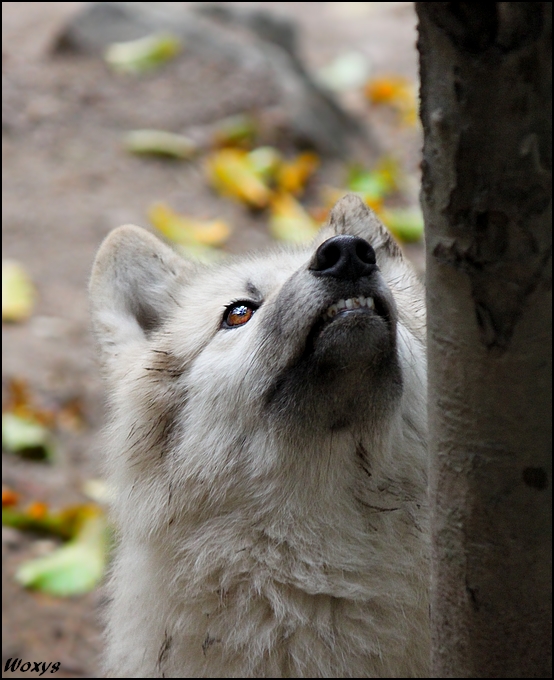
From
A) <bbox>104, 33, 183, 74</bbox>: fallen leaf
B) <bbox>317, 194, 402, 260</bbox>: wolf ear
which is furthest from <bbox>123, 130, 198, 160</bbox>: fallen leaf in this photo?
<bbox>317, 194, 402, 260</bbox>: wolf ear

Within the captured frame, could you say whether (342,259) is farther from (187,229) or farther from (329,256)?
(187,229)

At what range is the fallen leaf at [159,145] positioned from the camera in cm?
971

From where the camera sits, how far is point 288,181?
9586 millimetres

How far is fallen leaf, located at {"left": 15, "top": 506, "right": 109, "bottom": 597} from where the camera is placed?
5.57 m

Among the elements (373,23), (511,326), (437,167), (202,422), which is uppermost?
(373,23)

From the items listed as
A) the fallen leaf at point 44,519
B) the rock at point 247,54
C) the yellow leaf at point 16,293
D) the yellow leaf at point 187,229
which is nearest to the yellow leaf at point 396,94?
the rock at point 247,54

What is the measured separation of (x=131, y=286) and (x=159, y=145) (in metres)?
5.64

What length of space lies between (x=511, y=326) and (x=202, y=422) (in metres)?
1.87

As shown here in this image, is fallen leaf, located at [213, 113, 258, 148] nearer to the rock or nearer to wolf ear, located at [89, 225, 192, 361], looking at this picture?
the rock

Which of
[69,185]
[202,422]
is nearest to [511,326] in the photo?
[202,422]

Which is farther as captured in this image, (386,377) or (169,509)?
(169,509)

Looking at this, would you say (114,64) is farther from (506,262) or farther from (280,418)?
(506,262)

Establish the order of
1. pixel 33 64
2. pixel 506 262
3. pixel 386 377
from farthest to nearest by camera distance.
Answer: pixel 33 64 → pixel 386 377 → pixel 506 262

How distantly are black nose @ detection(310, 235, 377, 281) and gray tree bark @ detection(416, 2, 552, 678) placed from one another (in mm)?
992
